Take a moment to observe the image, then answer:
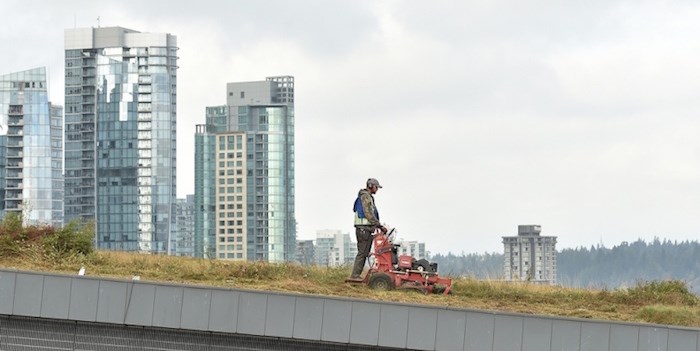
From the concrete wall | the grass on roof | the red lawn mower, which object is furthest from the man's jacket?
the concrete wall

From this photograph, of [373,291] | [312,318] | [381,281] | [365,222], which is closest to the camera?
[312,318]

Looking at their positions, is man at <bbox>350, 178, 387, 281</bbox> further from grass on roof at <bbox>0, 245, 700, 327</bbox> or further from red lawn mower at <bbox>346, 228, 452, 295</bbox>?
grass on roof at <bbox>0, 245, 700, 327</bbox>

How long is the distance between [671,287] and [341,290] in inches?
249

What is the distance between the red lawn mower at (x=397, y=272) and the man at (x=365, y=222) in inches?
8.0

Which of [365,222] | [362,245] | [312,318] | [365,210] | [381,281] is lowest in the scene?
[312,318]

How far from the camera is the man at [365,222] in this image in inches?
990

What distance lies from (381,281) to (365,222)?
1.14 meters

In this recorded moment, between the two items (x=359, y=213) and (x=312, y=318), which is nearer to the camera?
(x=312, y=318)

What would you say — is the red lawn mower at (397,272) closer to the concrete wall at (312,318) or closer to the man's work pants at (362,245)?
the man's work pants at (362,245)

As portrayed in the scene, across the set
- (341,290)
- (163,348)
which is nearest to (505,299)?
(341,290)

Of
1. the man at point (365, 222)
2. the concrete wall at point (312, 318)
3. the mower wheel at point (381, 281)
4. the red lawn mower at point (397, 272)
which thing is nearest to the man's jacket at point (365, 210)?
the man at point (365, 222)

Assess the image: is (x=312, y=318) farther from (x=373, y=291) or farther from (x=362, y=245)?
(x=362, y=245)

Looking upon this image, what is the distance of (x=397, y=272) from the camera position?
25.4 m

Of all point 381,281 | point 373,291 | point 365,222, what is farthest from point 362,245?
point 373,291
